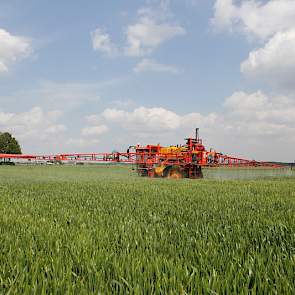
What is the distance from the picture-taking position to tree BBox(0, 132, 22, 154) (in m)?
95.2

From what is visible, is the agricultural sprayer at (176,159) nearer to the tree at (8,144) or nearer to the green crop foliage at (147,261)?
the green crop foliage at (147,261)

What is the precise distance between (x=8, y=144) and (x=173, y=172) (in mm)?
78156

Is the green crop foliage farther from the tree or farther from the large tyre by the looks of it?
the tree

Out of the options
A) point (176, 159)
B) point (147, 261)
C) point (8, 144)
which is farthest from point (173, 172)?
point (8, 144)

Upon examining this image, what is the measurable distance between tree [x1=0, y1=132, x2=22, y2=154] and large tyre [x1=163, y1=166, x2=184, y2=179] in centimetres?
7604

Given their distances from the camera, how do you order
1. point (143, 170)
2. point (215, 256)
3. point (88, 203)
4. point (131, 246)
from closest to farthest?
point (215, 256), point (131, 246), point (88, 203), point (143, 170)

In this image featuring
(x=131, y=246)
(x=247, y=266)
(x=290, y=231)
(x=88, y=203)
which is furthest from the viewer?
(x=88, y=203)

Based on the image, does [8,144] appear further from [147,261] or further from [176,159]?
[147,261]

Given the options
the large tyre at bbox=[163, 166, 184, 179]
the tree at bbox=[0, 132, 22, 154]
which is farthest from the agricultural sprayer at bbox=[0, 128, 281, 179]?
the tree at bbox=[0, 132, 22, 154]

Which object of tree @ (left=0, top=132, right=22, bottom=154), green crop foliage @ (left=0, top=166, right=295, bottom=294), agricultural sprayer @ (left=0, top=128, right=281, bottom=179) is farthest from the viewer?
tree @ (left=0, top=132, right=22, bottom=154)

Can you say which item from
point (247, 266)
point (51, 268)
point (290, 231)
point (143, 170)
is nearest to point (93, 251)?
point (51, 268)

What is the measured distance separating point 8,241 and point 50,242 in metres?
0.55

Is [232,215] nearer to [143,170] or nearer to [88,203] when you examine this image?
[88,203]

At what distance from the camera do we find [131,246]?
13.0ft
